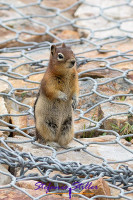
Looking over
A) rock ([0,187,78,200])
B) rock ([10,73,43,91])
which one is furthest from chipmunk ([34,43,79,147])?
rock ([10,73,43,91])

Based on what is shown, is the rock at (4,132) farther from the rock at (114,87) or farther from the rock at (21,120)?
the rock at (114,87)

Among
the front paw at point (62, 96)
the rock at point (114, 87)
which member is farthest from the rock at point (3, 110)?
the rock at point (114, 87)

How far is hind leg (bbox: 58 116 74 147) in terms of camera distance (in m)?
4.75

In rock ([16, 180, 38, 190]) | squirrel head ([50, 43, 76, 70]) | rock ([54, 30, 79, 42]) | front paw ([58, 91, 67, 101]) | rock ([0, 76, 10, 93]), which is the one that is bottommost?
rock ([16, 180, 38, 190])

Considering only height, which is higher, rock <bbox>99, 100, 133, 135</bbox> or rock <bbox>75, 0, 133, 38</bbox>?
rock <bbox>75, 0, 133, 38</bbox>

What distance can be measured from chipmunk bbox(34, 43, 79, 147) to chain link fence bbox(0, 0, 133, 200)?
0.52ft

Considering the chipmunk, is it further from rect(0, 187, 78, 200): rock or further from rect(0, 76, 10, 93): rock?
rect(0, 187, 78, 200): rock

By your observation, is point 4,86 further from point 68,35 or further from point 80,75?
point 68,35

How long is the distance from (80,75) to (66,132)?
1628 mm

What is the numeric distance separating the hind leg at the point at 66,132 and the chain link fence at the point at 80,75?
0.35 ft

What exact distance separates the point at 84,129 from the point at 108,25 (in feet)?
11.7

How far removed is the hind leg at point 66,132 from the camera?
475 cm

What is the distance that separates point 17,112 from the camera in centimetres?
541

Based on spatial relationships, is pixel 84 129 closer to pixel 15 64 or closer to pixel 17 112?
pixel 17 112
